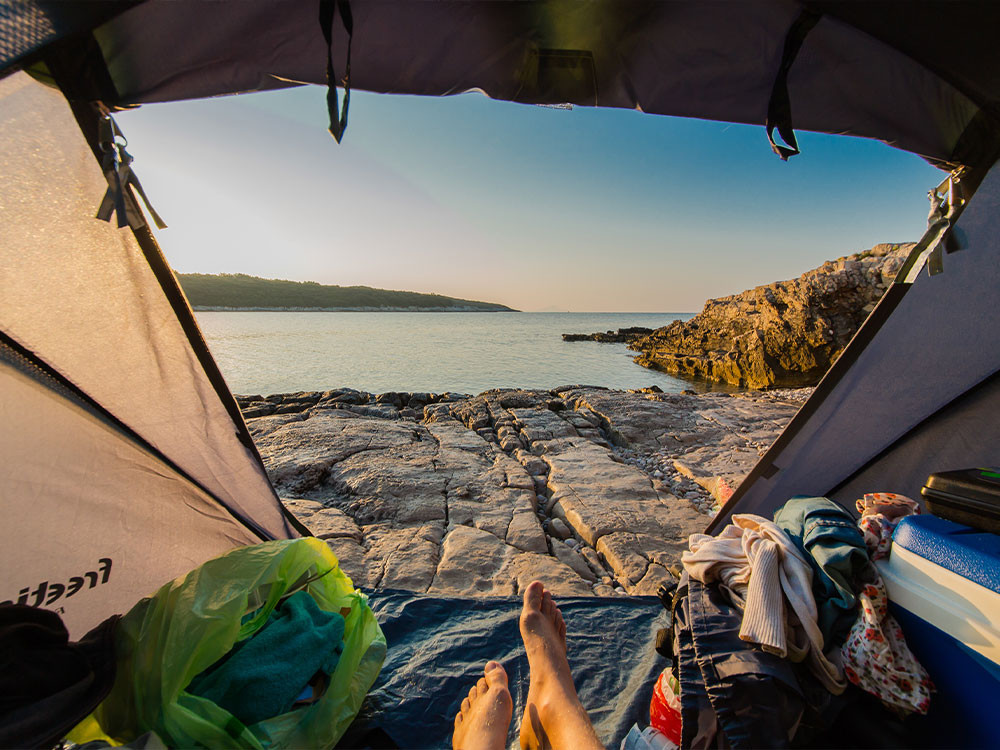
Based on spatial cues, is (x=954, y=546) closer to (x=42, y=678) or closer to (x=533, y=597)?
(x=533, y=597)

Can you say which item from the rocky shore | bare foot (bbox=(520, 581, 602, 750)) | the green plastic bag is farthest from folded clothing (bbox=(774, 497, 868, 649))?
the green plastic bag

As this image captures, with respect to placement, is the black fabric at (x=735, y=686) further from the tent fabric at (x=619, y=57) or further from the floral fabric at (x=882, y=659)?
the tent fabric at (x=619, y=57)

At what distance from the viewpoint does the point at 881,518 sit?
51.9 inches

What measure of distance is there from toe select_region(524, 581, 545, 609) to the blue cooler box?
3.86ft

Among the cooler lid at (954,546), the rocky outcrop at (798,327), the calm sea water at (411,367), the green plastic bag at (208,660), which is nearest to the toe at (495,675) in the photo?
the green plastic bag at (208,660)

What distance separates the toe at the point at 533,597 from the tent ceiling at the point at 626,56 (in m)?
1.96

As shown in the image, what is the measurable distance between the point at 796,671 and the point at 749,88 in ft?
6.26

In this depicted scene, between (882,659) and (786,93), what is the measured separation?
173 centimetres

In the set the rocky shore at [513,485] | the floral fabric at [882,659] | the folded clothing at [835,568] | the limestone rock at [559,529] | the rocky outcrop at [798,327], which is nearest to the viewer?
the floral fabric at [882,659]

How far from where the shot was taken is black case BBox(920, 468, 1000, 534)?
3.63 ft

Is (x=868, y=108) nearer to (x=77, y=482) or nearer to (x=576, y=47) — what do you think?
(x=576, y=47)

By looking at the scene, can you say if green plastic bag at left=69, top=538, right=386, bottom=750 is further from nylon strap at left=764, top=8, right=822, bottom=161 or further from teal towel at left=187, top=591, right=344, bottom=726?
nylon strap at left=764, top=8, right=822, bottom=161

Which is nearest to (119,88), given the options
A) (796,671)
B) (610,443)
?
(796,671)

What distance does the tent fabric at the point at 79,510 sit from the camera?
1.31m
